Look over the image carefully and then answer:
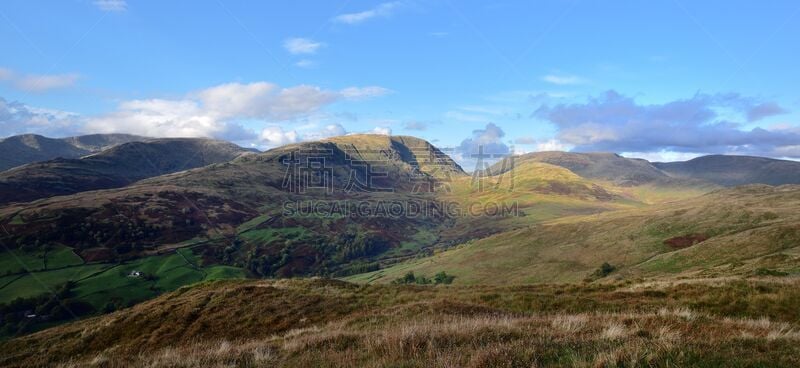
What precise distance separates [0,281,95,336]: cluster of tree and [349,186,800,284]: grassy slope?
79325mm

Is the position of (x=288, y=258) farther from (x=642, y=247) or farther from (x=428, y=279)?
(x=642, y=247)

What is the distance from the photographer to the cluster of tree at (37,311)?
94188mm

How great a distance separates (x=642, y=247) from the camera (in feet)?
234

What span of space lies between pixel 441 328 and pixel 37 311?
129303 mm

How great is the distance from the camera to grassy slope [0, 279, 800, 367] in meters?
8.66

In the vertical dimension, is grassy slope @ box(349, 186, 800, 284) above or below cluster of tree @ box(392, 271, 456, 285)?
above

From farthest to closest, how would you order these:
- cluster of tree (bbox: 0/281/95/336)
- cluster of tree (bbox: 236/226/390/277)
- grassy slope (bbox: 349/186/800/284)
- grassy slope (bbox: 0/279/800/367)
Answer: cluster of tree (bbox: 236/226/390/277) → cluster of tree (bbox: 0/281/95/336) → grassy slope (bbox: 349/186/800/284) → grassy slope (bbox: 0/279/800/367)

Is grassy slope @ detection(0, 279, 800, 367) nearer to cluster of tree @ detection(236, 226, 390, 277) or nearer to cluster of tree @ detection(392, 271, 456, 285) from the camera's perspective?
cluster of tree @ detection(392, 271, 456, 285)

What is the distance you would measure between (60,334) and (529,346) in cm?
3941

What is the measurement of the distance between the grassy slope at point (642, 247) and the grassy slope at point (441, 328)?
26164 millimetres

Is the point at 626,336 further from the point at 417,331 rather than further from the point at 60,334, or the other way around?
the point at 60,334

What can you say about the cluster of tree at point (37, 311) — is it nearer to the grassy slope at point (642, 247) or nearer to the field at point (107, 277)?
the field at point (107, 277)

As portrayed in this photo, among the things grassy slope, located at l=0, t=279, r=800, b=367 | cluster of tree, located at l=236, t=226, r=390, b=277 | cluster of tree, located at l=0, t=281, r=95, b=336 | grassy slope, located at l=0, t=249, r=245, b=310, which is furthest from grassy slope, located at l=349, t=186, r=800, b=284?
cluster of tree, located at l=0, t=281, r=95, b=336

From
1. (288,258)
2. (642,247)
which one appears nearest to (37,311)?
(288,258)
